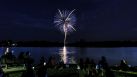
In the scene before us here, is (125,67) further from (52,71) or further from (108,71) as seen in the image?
(108,71)

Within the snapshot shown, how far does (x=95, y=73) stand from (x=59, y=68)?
826cm

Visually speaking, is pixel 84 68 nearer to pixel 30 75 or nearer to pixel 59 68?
pixel 59 68

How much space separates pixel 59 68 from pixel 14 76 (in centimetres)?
549

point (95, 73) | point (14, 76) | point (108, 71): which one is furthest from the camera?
point (14, 76)

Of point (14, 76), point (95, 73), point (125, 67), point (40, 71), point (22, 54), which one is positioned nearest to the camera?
point (40, 71)

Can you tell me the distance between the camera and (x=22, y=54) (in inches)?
1304

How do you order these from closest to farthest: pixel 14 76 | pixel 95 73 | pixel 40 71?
pixel 40 71 < pixel 95 73 < pixel 14 76

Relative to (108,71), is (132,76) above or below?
below

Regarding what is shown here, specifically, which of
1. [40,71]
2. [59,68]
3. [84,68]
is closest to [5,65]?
[59,68]

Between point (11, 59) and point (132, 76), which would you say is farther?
point (11, 59)

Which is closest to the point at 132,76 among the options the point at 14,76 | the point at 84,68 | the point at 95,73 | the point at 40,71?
the point at 84,68

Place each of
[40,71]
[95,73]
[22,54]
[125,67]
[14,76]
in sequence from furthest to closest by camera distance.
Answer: [22,54] → [125,67] → [14,76] → [95,73] → [40,71]

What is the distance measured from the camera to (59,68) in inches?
1091

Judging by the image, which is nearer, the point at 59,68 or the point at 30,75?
the point at 30,75
